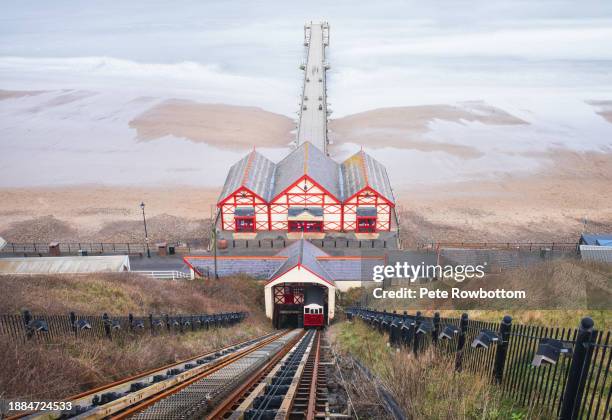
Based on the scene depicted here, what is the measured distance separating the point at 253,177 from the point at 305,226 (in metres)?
5.13

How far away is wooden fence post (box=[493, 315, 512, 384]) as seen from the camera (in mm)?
7363

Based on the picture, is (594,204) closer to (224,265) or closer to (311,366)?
(224,265)

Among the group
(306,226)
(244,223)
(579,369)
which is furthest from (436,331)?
(244,223)

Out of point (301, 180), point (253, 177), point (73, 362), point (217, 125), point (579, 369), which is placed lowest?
point (73, 362)

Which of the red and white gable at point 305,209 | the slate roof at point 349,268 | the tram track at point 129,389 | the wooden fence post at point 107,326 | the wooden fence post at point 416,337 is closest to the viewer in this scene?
the tram track at point 129,389

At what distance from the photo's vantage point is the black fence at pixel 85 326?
35.9ft

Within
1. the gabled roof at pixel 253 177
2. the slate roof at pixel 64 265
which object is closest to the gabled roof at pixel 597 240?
the gabled roof at pixel 253 177

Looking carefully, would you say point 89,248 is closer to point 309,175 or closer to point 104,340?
point 309,175

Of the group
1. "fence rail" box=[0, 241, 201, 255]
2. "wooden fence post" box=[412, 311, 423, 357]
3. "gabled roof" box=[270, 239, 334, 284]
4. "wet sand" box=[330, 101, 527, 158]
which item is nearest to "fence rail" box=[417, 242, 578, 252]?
"gabled roof" box=[270, 239, 334, 284]

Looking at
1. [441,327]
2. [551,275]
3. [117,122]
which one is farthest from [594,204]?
[117,122]

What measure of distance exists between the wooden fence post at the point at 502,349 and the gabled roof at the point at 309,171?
24845mm

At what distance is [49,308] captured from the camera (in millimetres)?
14383

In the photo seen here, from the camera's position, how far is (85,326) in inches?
467

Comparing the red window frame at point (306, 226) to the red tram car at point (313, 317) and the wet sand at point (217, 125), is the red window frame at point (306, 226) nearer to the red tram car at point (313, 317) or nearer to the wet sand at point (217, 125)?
the red tram car at point (313, 317)
